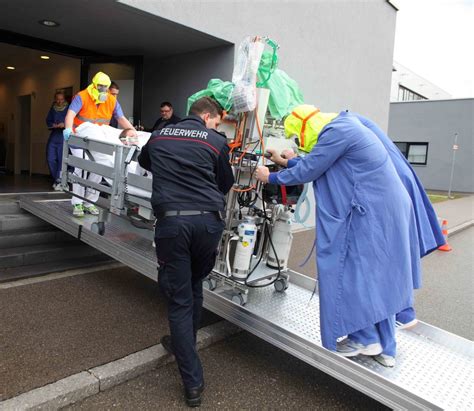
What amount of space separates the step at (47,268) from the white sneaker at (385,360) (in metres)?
3.99

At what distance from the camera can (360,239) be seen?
2666 mm

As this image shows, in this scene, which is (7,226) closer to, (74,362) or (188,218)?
(74,362)

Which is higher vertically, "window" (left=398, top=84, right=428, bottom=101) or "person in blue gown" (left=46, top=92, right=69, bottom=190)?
"window" (left=398, top=84, right=428, bottom=101)

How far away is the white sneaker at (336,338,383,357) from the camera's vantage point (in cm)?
274

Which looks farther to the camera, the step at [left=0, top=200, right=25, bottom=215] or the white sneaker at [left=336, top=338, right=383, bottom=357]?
the step at [left=0, top=200, right=25, bottom=215]

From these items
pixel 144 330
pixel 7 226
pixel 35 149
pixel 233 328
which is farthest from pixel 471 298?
pixel 35 149

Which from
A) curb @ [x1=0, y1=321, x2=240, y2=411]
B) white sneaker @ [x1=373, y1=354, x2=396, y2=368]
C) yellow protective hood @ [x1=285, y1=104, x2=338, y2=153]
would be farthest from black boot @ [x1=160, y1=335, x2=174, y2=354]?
yellow protective hood @ [x1=285, y1=104, x2=338, y2=153]

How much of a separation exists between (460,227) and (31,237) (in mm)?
10668

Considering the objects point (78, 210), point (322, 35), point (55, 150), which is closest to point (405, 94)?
point (322, 35)

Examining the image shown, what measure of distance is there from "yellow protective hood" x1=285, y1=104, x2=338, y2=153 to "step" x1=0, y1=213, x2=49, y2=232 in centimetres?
415

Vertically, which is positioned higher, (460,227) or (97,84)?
(97,84)

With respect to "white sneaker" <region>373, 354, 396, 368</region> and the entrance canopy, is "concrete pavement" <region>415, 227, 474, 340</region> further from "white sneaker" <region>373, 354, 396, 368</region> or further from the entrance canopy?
the entrance canopy

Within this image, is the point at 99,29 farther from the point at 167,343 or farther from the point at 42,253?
the point at 167,343

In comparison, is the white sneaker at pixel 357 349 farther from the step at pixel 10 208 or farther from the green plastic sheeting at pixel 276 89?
the step at pixel 10 208
